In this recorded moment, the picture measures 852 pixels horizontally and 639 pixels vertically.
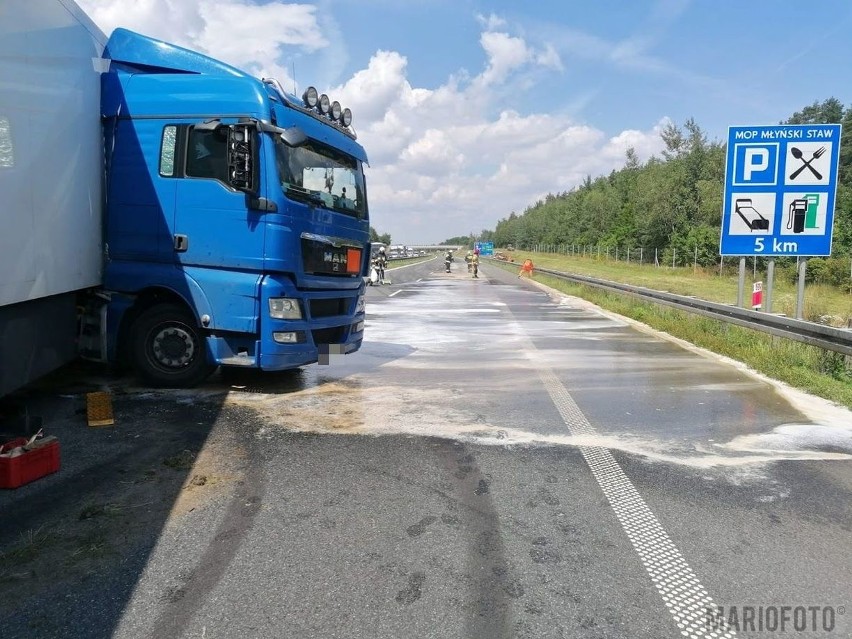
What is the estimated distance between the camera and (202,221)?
6867 mm

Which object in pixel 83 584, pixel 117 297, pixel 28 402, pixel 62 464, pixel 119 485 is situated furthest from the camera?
pixel 117 297

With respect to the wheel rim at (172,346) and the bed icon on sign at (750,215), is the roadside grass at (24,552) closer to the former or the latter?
the wheel rim at (172,346)

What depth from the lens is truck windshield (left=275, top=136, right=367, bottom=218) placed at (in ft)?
22.8

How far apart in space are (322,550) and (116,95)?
571 centimetres

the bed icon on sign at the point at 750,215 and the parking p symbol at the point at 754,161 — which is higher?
the parking p symbol at the point at 754,161

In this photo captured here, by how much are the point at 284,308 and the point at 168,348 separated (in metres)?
1.52

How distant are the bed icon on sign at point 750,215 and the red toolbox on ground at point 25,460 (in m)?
11.8

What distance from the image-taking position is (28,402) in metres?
6.72

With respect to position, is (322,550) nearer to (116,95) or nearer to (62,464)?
(62,464)

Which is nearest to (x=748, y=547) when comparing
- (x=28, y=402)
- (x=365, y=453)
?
(x=365, y=453)

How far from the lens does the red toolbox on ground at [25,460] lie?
437 centimetres

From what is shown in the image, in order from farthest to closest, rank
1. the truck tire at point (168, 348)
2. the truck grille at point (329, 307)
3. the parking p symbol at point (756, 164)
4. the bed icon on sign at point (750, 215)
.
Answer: the bed icon on sign at point (750, 215), the parking p symbol at point (756, 164), the truck grille at point (329, 307), the truck tire at point (168, 348)

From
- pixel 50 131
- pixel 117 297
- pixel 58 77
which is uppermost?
pixel 58 77

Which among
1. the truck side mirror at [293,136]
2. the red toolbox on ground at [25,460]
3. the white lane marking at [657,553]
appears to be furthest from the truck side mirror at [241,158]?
the white lane marking at [657,553]
